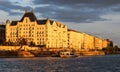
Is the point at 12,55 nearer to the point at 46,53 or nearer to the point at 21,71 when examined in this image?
the point at 46,53

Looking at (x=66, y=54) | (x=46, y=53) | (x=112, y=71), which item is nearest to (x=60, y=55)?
(x=66, y=54)

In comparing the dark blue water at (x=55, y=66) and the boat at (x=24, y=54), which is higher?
the boat at (x=24, y=54)

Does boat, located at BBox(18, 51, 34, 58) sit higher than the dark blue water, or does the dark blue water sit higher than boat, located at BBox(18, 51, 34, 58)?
boat, located at BBox(18, 51, 34, 58)

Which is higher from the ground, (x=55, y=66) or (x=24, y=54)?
(x=24, y=54)

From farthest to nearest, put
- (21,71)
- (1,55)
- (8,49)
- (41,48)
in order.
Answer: (41,48) → (8,49) → (1,55) → (21,71)

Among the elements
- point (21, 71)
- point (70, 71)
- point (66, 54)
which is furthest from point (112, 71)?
point (66, 54)

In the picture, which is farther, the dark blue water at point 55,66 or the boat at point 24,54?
the boat at point 24,54

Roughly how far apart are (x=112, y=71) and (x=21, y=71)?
691 inches

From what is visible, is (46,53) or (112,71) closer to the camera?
(112,71)

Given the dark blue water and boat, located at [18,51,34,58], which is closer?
the dark blue water

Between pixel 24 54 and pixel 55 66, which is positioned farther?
pixel 24 54

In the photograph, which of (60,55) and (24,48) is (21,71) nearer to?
(60,55)

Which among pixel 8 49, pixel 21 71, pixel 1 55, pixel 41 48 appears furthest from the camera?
pixel 41 48

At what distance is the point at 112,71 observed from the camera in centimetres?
7319
